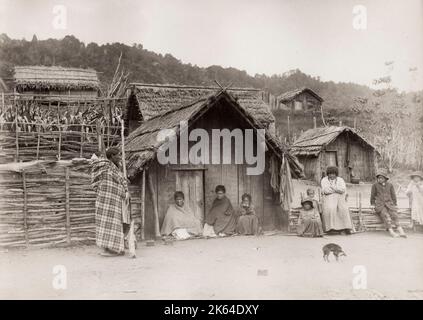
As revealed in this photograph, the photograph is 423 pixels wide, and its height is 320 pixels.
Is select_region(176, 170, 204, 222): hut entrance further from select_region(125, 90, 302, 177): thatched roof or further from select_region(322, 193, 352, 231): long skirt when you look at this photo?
select_region(322, 193, 352, 231): long skirt

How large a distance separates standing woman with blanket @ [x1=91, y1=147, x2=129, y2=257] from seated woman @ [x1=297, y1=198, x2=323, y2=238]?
4004 millimetres

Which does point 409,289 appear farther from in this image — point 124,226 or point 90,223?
point 90,223

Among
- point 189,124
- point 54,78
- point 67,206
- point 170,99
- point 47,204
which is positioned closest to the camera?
point 47,204

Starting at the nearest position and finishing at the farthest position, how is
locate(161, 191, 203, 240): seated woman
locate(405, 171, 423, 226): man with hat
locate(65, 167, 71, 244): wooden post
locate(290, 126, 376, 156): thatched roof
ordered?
locate(65, 167, 71, 244): wooden post < locate(161, 191, 203, 240): seated woman < locate(405, 171, 423, 226): man with hat < locate(290, 126, 376, 156): thatched roof

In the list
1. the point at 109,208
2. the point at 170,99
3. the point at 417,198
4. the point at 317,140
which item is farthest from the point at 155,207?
the point at 317,140

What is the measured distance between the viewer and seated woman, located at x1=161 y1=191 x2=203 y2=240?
1006 cm

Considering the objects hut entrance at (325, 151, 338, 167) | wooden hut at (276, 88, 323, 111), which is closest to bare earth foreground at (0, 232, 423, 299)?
hut entrance at (325, 151, 338, 167)

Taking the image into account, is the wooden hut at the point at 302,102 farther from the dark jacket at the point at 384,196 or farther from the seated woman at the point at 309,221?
the seated woman at the point at 309,221

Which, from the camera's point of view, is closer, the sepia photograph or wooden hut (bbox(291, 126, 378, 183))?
the sepia photograph

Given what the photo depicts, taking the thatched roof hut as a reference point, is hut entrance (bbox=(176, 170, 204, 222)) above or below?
below

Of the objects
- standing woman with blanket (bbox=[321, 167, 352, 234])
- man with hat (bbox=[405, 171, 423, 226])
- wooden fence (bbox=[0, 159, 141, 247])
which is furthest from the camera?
man with hat (bbox=[405, 171, 423, 226])

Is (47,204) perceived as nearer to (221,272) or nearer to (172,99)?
(221,272)

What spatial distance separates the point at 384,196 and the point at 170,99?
28.7ft

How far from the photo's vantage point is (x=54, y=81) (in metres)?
23.3
